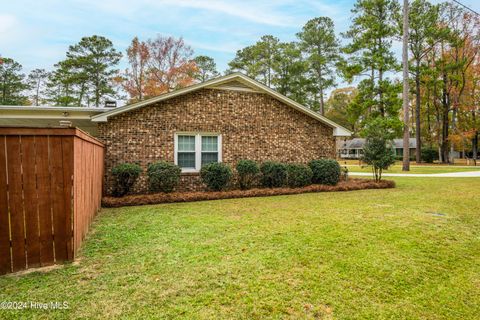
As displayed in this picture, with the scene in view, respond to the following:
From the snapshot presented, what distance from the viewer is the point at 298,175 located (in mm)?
11203

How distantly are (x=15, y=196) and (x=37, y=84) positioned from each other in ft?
128

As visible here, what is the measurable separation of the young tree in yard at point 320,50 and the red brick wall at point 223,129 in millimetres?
23208

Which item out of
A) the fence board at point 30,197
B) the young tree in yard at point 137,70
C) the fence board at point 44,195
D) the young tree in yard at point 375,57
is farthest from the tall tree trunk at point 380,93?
the fence board at point 30,197

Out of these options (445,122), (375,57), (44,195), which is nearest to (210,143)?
(44,195)

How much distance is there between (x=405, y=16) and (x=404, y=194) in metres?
17.2

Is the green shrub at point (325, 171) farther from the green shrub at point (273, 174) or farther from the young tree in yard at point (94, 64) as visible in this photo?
the young tree in yard at point (94, 64)

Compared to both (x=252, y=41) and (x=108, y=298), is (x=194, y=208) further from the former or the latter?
(x=252, y=41)

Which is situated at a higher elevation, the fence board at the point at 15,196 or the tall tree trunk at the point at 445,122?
the tall tree trunk at the point at 445,122

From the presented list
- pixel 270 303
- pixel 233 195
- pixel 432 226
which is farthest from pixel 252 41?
pixel 270 303

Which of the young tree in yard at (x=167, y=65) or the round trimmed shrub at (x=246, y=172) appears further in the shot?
the young tree in yard at (x=167, y=65)

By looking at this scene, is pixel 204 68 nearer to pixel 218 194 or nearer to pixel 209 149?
pixel 209 149

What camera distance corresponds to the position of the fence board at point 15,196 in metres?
3.39

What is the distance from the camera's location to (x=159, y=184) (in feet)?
30.7

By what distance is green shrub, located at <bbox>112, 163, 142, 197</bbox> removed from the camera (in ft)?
29.3
